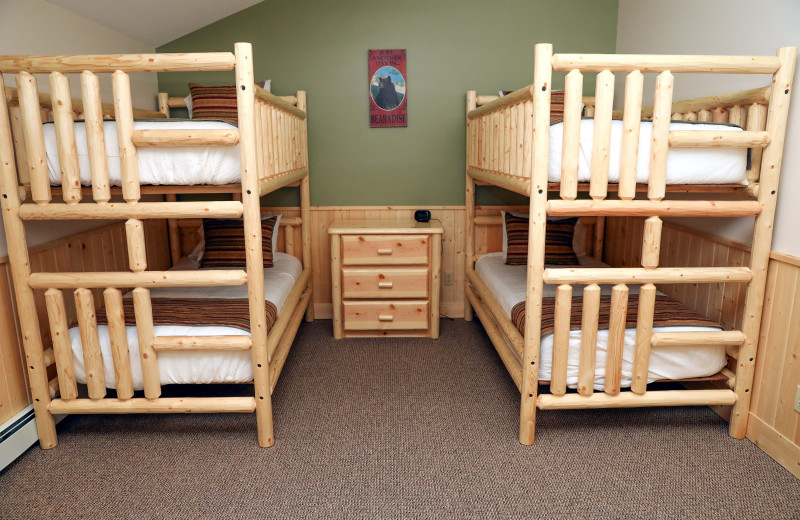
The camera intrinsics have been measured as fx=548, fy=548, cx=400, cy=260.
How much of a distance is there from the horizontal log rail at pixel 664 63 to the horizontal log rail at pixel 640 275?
74 centimetres

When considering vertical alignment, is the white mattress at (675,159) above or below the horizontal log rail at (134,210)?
above

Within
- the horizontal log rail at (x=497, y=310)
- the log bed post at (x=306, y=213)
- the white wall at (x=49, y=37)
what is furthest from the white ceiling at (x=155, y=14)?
the horizontal log rail at (x=497, y=310)

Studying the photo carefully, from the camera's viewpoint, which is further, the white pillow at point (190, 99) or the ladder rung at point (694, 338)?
the white pillow at point (190, 99)

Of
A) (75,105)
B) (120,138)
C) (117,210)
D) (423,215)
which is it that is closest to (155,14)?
(75,105)

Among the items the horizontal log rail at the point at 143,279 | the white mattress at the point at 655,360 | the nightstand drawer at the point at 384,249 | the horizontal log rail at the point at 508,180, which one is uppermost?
the horizontal log rail at the point at 508,180

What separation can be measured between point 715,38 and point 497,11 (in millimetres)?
1476

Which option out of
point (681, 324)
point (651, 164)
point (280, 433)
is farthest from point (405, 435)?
point (651, 164)

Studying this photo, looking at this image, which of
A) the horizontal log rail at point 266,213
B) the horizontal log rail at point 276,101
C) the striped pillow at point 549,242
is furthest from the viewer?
the horizontal log rail at point 266,213

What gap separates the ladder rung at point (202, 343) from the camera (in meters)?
2.15

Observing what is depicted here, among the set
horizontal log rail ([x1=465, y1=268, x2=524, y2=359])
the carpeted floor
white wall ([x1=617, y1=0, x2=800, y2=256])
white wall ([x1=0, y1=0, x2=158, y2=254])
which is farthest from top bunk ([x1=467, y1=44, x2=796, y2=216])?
white wall ([x1=0, y1=0, x2=158, y2=254])

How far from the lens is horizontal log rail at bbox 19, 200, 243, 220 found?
6.65ft

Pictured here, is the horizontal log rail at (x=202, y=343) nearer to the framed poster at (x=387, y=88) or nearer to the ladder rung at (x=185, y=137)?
the ladder rung at (x=185, y=137)

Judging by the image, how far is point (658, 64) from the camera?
196cm

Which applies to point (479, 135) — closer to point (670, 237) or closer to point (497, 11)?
point (497, 11)
